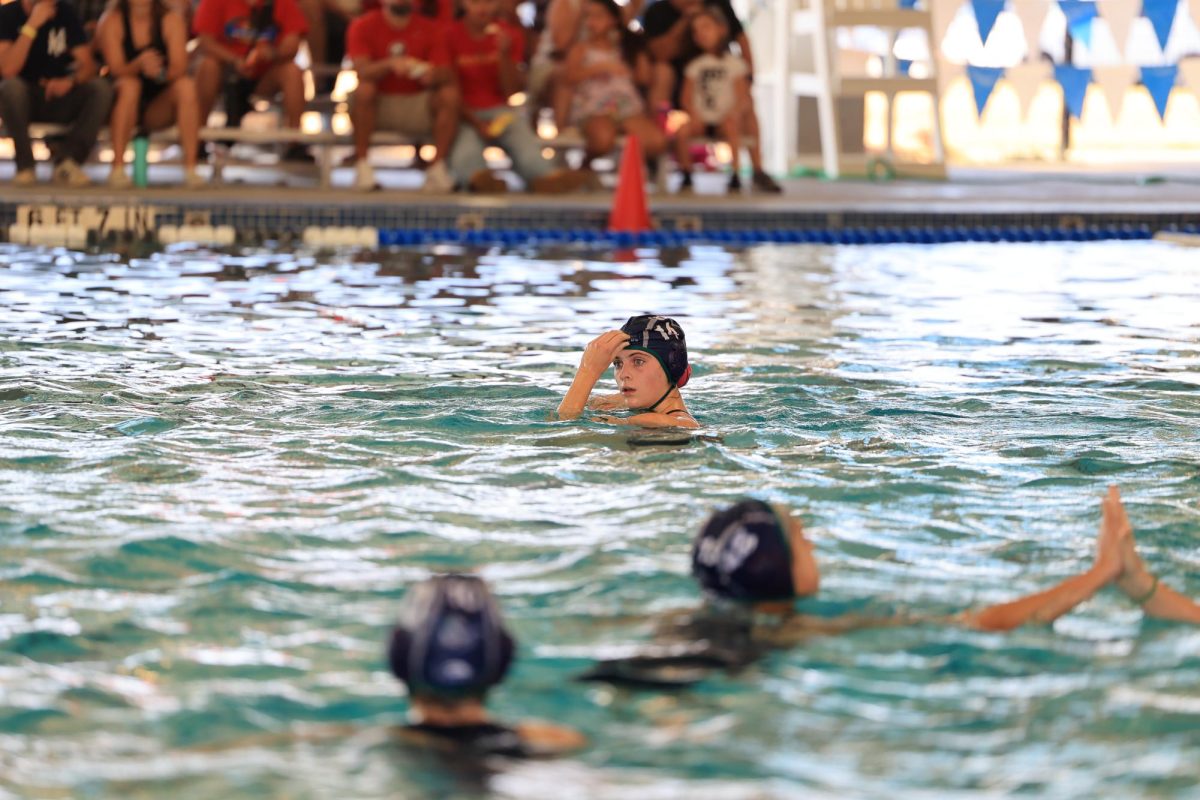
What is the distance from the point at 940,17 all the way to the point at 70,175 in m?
7.40

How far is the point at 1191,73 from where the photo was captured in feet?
48.1

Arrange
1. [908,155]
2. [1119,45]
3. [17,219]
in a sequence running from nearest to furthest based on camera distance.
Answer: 1. [17,219]
2. [1119,45]
3. [908,155]

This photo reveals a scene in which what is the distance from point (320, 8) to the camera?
1199 centimetres

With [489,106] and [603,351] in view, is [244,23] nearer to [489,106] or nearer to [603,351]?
[489,106]

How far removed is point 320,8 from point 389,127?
1.29 m

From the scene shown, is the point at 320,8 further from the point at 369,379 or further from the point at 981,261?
the point at 369,379

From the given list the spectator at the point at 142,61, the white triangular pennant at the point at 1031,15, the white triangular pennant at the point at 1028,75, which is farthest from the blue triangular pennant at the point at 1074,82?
the spectator at the point at 142,61

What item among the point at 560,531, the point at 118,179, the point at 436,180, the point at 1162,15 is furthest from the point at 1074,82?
the point at 560,531

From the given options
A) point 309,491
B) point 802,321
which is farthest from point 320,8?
point 309,491

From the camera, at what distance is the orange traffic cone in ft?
35.1

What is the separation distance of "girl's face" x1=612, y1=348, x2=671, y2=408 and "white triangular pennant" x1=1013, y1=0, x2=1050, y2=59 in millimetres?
10307

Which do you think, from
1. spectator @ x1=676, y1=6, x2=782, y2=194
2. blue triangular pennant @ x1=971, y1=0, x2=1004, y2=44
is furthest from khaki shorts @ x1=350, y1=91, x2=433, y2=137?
blue triangular pennant @ x1=971, y1=0, x2=1004, y2=44

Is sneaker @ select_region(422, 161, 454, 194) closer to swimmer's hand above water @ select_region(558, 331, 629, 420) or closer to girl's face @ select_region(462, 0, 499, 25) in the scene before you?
girl's face @ select_region(462, 0, 499, 25)

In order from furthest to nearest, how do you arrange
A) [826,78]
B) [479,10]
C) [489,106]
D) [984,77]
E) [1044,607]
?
[984,77]
[826,78]
[489,106]
[479,10]
[1044,607]
